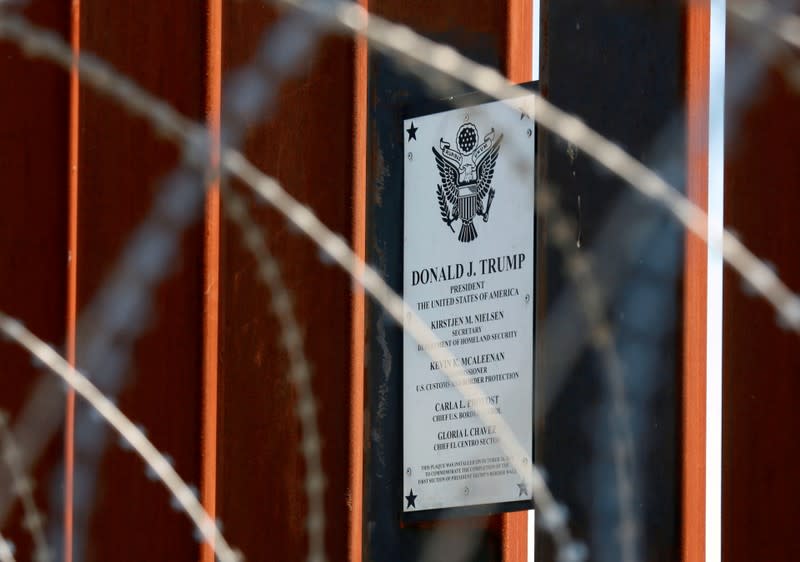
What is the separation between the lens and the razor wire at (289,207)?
2.06 metres

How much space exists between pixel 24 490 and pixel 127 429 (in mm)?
243

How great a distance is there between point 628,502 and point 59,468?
3.66 feet

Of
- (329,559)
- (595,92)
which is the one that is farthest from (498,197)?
(329,559)

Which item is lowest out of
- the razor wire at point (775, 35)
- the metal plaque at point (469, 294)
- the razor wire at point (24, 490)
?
the razor wire at point (24, 490)

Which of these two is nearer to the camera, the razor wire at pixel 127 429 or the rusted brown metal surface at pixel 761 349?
the rusted brown metal surface at pixel 761 349

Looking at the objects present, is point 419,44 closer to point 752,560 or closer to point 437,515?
point 437,515

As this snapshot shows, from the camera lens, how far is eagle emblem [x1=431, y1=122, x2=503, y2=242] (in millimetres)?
2180

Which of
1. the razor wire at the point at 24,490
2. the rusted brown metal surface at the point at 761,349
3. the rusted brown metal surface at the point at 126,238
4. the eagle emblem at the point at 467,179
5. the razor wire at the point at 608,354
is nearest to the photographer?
the rusted brown metal surface at the point at 761,349

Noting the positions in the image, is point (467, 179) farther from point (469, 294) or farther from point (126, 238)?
point (126, 238)

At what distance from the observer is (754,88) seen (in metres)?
1.86

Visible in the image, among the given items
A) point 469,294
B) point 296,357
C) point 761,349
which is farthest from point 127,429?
point 761,349

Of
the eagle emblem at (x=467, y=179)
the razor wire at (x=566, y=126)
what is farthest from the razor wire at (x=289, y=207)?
the razor wire at (x=566, y=126)

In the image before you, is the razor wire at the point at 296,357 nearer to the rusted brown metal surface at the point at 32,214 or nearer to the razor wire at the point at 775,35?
the rusted brown metal surface at the point at 32,214

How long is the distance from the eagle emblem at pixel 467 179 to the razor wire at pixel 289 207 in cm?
14
